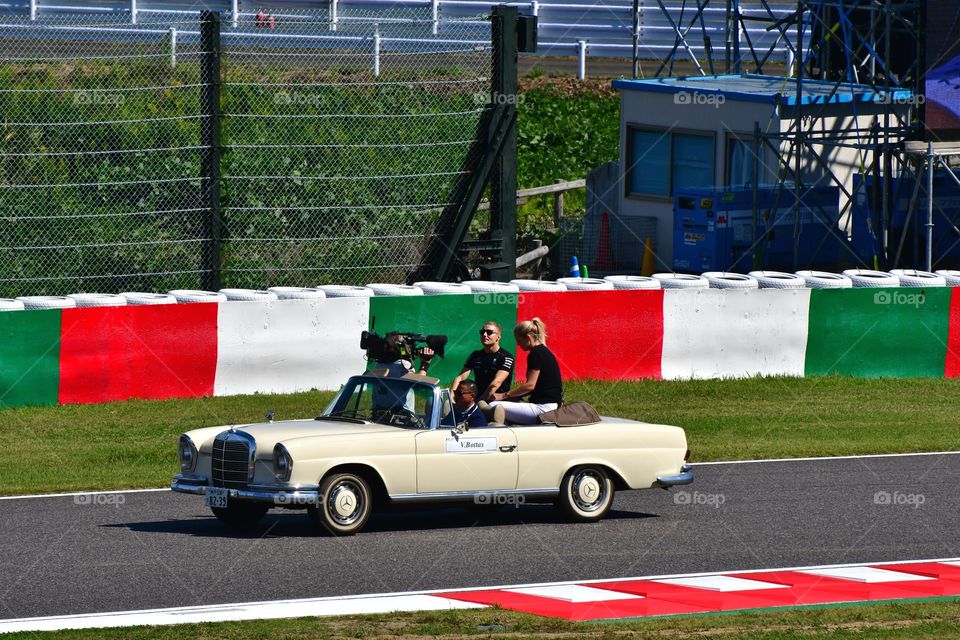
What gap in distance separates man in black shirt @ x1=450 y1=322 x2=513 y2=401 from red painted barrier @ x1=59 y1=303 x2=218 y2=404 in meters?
4.74

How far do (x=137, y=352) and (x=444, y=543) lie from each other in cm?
621

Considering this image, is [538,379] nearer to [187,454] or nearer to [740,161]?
[187,454]

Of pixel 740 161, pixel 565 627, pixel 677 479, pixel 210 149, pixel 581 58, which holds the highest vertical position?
pixel 581 58

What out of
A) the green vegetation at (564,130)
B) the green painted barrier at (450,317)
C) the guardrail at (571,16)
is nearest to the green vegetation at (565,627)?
the green painted barrier at (450,317)

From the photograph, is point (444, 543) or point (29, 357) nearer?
point (444, 543)

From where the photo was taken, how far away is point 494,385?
12.2 metres

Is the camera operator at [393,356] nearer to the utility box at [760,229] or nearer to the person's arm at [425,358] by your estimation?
the person's arm at [425,358]

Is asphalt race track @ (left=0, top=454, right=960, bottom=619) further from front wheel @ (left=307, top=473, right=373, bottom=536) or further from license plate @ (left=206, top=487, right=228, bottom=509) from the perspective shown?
license plate @ (left=206, top=487, right=228, bottom=509)

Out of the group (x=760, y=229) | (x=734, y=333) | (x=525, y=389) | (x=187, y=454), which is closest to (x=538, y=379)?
(x=525, y=389)

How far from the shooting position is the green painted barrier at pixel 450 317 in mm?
17125

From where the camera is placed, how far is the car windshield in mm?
11406

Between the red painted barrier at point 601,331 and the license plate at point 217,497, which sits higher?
the red painted barrier at point 601,331

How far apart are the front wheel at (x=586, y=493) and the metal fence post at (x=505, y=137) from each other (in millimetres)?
8047

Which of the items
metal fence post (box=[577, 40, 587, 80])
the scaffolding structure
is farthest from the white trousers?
metal fence post (box=[577, 40, 587, 80])
